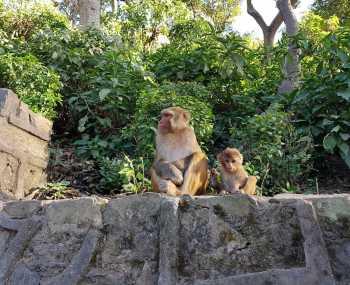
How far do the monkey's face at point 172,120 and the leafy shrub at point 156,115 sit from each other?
1262 mm

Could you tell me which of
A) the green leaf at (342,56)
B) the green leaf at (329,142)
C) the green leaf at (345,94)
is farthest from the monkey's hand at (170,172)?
the green leaf at (342,56)

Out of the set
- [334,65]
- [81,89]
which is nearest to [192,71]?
[81,89]

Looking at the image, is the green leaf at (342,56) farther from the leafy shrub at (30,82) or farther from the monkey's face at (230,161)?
the leafy shrub at (30,82)

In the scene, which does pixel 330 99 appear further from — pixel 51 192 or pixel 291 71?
pixel 51 192

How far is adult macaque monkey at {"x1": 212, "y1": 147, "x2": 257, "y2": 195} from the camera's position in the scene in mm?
4246

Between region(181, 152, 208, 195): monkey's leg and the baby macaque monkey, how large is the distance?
0.15m

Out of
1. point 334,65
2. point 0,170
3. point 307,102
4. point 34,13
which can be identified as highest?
point 34,13

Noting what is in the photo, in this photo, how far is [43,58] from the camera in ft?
25.5

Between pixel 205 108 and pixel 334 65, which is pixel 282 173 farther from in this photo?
pixel 334 65

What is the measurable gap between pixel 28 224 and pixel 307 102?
4.05 m

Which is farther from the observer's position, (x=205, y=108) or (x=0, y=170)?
(x=205, y=108)

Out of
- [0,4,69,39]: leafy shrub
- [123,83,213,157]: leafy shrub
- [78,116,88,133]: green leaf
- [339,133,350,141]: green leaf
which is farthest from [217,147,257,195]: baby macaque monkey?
[0,4,69,39]: leafy shrub

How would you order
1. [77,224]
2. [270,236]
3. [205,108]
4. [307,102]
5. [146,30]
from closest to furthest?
[270,236]
[77,224]
[205,108]
[307,102]
[146,30]

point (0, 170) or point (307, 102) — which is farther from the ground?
point (307, 102)
